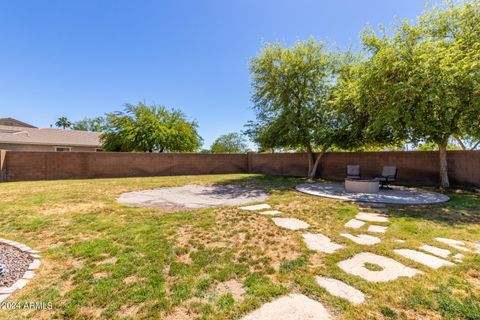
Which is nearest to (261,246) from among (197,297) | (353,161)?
(197,297)

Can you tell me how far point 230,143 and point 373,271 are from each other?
41.9 m

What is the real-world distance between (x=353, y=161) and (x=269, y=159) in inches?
237

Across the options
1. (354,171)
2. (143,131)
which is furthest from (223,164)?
(354,171)

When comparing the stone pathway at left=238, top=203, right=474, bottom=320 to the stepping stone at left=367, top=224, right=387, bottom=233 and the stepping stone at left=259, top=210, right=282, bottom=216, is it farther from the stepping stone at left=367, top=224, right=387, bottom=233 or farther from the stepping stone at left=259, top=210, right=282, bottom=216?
the stepping stone at left=259, top=210, right=282, bottom=216

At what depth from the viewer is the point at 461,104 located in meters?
7.07

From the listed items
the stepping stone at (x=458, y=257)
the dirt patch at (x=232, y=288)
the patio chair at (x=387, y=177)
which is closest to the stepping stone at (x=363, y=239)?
the stepping stone at (x=458, y=257)

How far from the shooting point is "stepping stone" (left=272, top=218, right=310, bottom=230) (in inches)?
162

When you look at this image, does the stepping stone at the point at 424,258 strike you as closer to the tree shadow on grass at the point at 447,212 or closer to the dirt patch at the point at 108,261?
the tree shadow on grass at the point at 447,212

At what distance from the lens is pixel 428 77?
274 inches

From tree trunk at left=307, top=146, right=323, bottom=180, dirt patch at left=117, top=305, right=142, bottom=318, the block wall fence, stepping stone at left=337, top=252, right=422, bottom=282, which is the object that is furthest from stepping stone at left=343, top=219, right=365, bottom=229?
the block wall fence

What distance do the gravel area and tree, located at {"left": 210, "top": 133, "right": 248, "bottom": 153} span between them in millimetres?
39906

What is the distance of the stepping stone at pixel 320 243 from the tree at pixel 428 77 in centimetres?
629

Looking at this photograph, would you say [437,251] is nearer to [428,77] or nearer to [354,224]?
[354,224]

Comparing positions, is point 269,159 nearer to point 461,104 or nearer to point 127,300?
point 461,104
